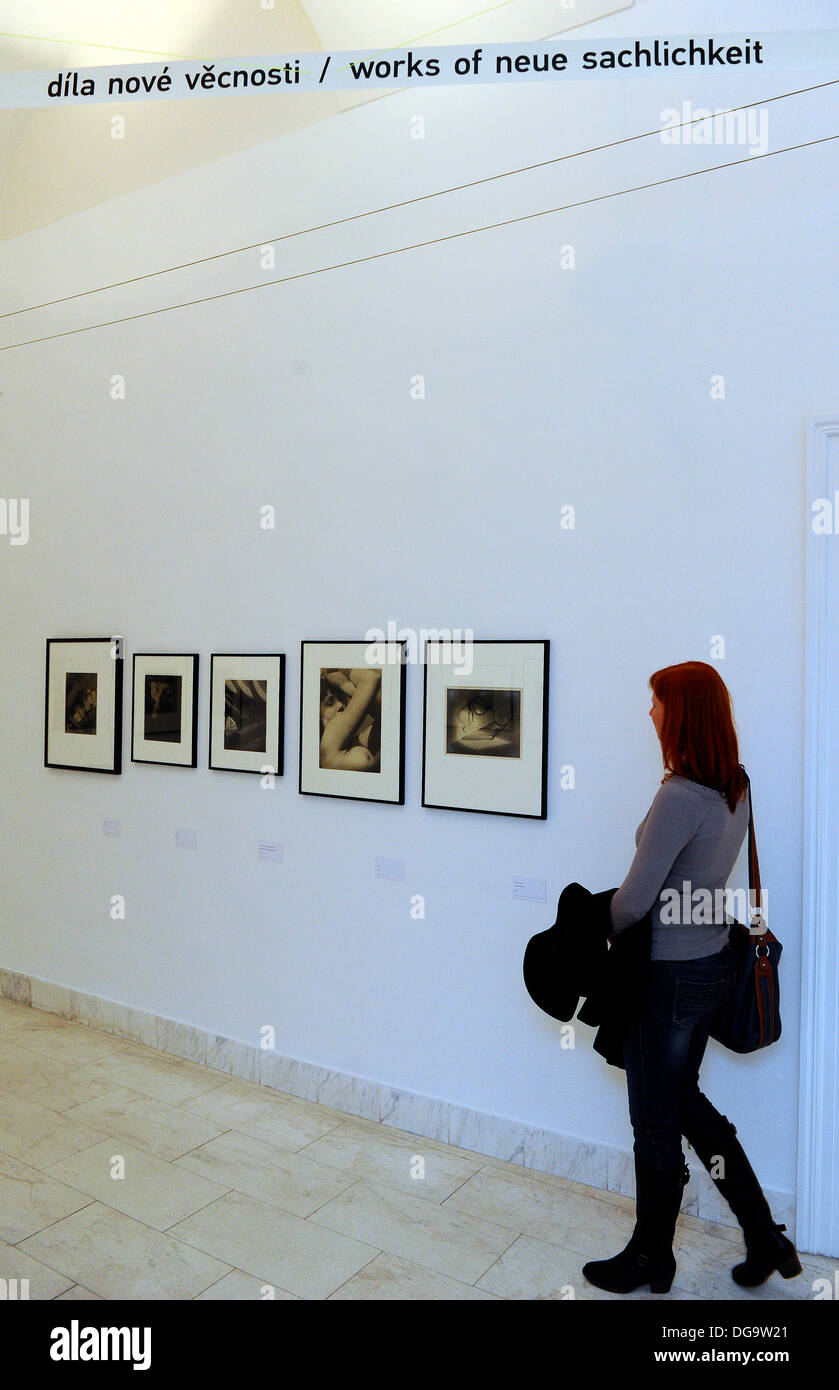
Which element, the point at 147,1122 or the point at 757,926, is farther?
the point at 147,1122

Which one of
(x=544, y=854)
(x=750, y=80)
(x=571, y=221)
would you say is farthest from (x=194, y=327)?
(x=544, y=854)

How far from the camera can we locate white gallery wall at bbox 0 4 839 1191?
445cm

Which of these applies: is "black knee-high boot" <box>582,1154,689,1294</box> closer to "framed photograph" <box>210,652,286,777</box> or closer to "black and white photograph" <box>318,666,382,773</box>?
"black and white photograph" <box>318,666,382,773</box>

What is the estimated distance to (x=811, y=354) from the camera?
4.31 m

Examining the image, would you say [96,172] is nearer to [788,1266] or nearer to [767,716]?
[767,716]

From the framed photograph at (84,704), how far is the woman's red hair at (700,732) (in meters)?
4.38

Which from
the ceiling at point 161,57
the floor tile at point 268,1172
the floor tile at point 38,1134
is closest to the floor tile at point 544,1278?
the floor tile at point 268,1172

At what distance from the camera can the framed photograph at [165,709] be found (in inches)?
255

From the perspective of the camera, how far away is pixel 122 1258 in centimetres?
414

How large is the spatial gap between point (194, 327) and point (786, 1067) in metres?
5.57

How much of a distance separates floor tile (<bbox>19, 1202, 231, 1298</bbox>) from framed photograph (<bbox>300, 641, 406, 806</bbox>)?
2.39 metres

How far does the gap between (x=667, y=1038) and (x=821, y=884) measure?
103 cm

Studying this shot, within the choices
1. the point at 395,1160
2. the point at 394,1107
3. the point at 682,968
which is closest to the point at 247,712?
the point at 394,1107

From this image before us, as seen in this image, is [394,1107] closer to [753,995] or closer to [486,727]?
[486,727]
